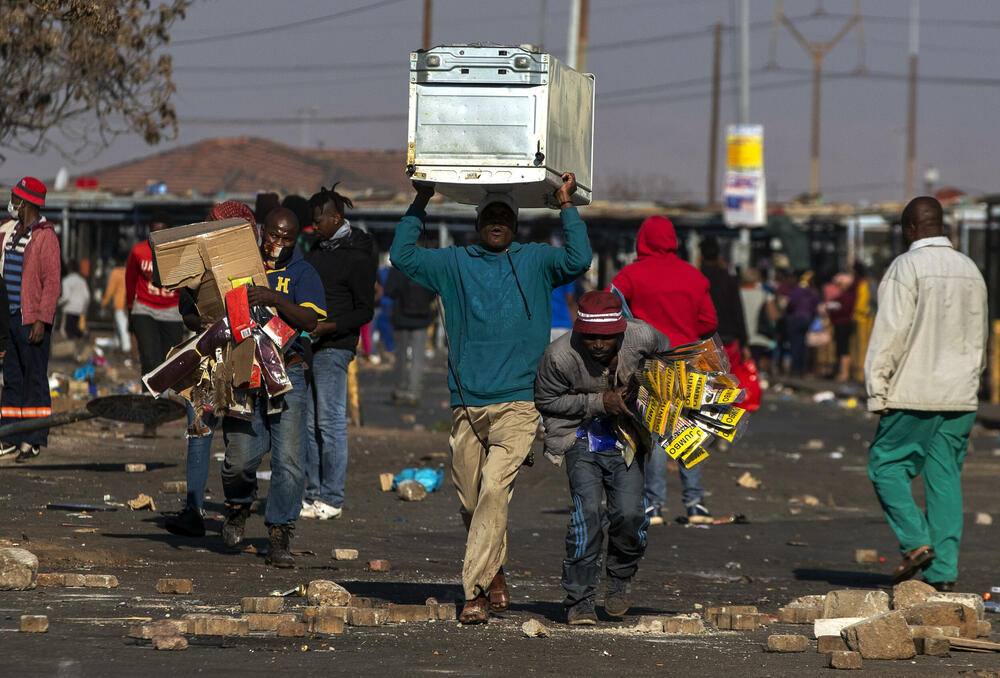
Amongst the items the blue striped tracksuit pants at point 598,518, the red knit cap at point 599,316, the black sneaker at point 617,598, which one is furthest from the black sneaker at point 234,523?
the red knit cap at point 599,316

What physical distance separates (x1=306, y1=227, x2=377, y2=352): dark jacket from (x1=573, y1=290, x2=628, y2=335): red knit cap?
299 centimetres

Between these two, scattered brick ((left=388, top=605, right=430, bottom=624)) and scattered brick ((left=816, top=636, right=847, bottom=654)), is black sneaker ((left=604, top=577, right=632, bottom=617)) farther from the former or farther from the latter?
scattered brick ((left=816, top=636, right=847, bottom=654))

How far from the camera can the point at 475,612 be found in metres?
6.53

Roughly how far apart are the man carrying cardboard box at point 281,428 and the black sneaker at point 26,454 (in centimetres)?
397

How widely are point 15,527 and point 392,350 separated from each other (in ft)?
76.9

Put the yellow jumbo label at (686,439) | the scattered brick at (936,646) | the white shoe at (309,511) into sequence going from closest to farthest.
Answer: the scattered brick at (936,646) → the yellow jumbo label at (686,439) → the white shoe at (309,511)

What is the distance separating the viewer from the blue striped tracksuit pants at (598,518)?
6.71 metres

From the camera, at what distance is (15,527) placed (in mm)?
8688

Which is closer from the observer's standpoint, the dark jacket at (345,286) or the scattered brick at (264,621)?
the scattered brick at (264,621)

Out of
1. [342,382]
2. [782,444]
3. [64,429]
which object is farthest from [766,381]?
[342,382]

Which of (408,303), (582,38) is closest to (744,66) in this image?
(582,38)

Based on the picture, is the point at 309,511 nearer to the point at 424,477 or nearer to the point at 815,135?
the point at 424,477

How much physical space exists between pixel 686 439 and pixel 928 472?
84.0 inches

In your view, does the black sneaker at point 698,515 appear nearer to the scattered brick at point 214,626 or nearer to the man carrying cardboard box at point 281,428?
the man carrying cardboard box at point 281,428
